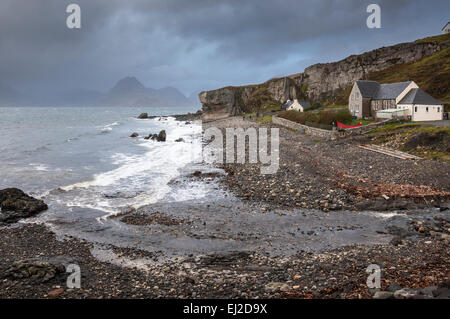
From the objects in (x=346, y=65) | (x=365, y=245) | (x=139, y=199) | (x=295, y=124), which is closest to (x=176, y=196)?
(x=139, y=199)

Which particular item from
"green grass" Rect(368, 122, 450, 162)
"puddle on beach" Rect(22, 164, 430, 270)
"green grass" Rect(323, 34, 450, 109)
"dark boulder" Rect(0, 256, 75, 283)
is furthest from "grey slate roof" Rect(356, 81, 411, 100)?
"dark boulder" Rect(0, 256, 75, 283)

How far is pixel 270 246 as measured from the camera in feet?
47.5

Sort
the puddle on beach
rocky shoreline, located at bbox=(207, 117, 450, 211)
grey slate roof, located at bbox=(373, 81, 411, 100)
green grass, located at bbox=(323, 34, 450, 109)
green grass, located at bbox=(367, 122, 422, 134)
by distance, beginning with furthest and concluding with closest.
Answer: green grass, located at bbox=(323, 34, 450, 109)
grey slate roof, located at bbox=(373, 81, 411, 100)
green grass, located at bbox=(367, 122, 422, 134)
rocky shoreline, located at bbox=(207, 117, 450, 211)
the puddle on beach

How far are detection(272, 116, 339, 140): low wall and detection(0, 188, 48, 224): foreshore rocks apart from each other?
3661 cm

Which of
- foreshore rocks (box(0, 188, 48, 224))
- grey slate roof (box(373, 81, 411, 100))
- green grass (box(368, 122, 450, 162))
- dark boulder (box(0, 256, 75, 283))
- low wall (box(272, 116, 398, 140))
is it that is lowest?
dark boulder (box(0, 256, 75, 283))

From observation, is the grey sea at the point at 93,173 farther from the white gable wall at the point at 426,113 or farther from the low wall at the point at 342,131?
the white gable wall at the point at 426,113

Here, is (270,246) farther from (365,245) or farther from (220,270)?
(365,245)

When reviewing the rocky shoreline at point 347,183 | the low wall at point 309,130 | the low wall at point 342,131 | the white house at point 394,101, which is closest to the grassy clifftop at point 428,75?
the white house at point 394,101

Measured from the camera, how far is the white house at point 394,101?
4759cm

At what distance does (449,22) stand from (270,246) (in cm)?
→ 17524

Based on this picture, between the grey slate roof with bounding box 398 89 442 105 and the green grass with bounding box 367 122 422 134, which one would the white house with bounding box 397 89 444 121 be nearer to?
the grey slate roof with bounding box 398 89 442 105

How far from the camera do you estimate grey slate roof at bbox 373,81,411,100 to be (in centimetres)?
5294

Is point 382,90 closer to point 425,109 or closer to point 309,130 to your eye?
point 425,109

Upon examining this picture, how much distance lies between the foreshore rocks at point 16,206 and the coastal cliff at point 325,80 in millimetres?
98173
